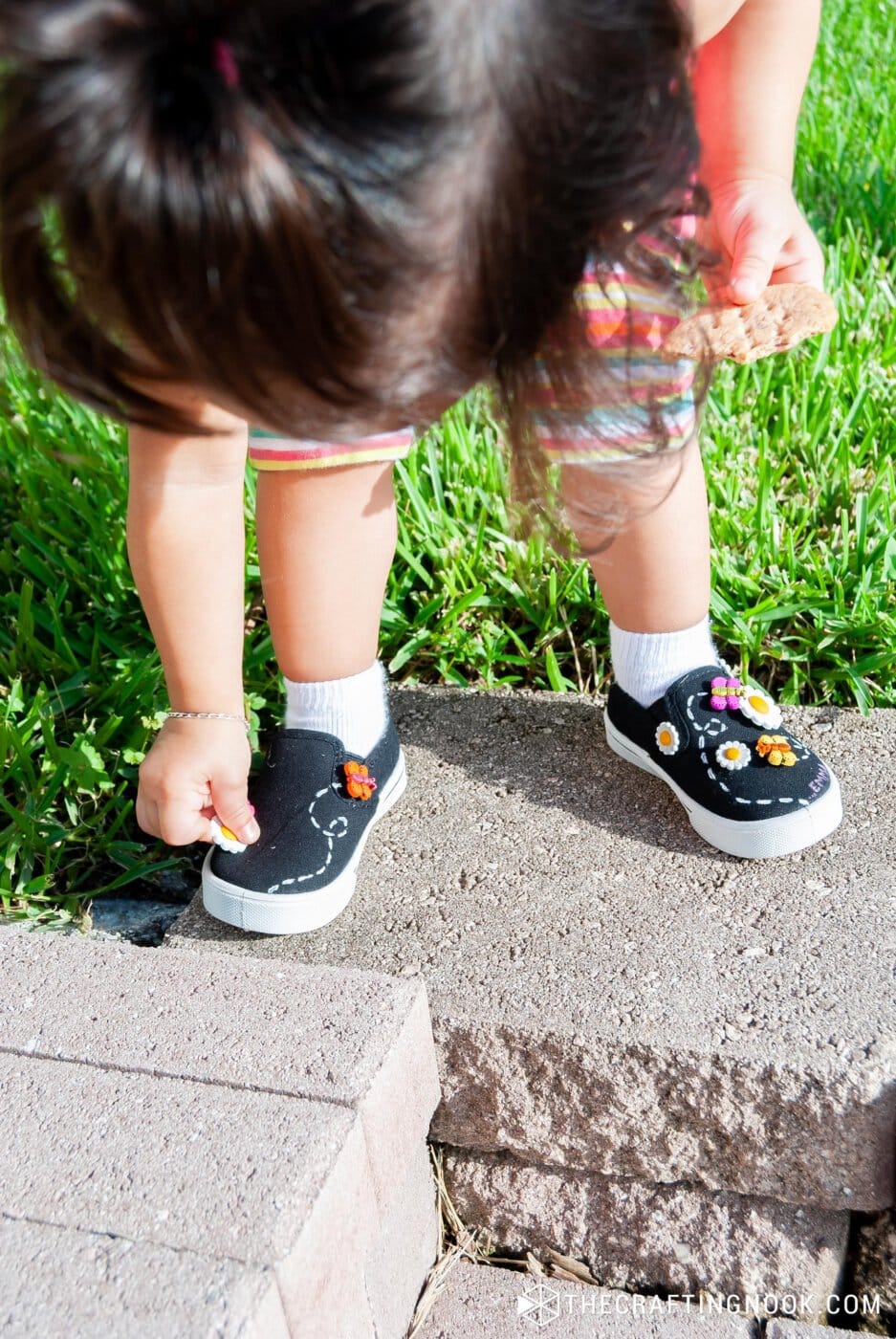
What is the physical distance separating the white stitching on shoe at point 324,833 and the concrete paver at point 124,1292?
420mm

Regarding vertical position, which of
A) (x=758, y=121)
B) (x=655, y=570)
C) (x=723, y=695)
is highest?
(x=758, y=121)

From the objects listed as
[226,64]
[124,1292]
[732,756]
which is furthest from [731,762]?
[226,64]

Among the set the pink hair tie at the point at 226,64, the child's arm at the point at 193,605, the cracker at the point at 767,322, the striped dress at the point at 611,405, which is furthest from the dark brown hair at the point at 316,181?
the cracker at the point at 767,322

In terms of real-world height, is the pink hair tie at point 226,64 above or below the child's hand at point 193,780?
above

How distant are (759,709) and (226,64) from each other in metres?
0.95

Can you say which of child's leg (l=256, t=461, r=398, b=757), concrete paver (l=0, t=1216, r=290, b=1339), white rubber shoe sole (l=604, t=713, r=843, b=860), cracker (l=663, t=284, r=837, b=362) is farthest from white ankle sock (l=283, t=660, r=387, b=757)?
concrete paver (l=0, t=1216, r=290, b=1339)

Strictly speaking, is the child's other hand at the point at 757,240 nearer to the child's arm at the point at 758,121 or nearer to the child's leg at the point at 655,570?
the child's arm at the point at 758,121

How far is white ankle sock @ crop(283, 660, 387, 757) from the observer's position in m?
1.38

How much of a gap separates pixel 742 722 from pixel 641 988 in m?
0.36

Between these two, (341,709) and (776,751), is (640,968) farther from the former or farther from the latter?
(341,709)

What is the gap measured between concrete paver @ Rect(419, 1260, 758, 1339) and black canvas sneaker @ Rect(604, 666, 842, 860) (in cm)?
44

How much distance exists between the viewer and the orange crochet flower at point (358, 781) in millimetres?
1342

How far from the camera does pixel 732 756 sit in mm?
1332

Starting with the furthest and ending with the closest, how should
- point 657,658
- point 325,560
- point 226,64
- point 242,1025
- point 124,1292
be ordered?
1. point 657,658
2. point 325,560
3. point 242,1025
4. point 124,1292
5. point 226,64
